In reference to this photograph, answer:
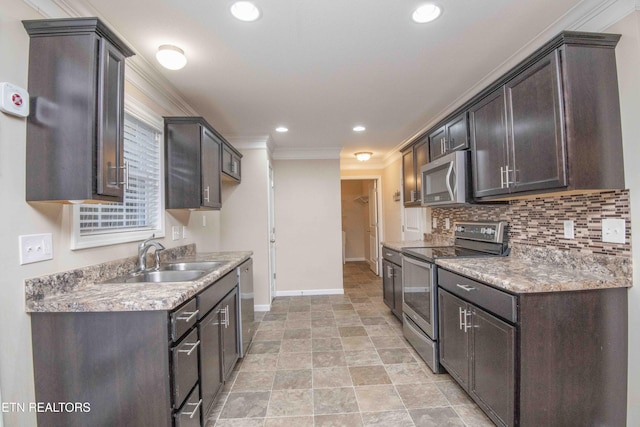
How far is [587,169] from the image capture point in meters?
1.45

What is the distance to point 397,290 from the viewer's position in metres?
3.16

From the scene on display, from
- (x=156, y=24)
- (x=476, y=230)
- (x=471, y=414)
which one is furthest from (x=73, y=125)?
(x=476, y=230)

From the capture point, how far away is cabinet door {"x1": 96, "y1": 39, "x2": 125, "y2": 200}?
1.29 meters

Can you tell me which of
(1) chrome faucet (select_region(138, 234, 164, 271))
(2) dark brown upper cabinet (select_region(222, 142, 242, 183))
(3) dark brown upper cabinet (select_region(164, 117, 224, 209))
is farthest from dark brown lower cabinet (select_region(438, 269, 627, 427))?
(2) dark brown upper cabinet (select_region(222, 142, 242, 183))

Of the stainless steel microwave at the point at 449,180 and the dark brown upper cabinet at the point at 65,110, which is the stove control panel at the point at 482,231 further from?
the dark brown upper cabinet at the point at 65,110

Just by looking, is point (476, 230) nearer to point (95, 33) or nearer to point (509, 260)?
point (509, 260)

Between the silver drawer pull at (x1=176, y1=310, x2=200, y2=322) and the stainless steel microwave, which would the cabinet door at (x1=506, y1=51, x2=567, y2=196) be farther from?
the silver drawer pull at (x1=176, y1=310, x2=200, y2=322)

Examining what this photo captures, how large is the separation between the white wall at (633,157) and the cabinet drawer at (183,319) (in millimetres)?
2222

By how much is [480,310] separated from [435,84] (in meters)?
1.89

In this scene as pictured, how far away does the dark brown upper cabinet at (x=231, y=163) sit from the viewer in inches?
122

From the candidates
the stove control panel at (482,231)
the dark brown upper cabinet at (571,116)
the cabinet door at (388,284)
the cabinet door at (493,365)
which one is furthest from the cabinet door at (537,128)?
the cabinet door at (388,284)

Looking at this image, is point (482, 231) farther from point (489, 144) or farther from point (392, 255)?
point (392, 255)

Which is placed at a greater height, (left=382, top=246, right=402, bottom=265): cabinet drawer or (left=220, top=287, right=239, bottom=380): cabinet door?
(left=382, top=246, right=402, bottom=265): cabinet drawer

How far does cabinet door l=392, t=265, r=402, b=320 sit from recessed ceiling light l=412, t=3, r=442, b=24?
220 centimetres
